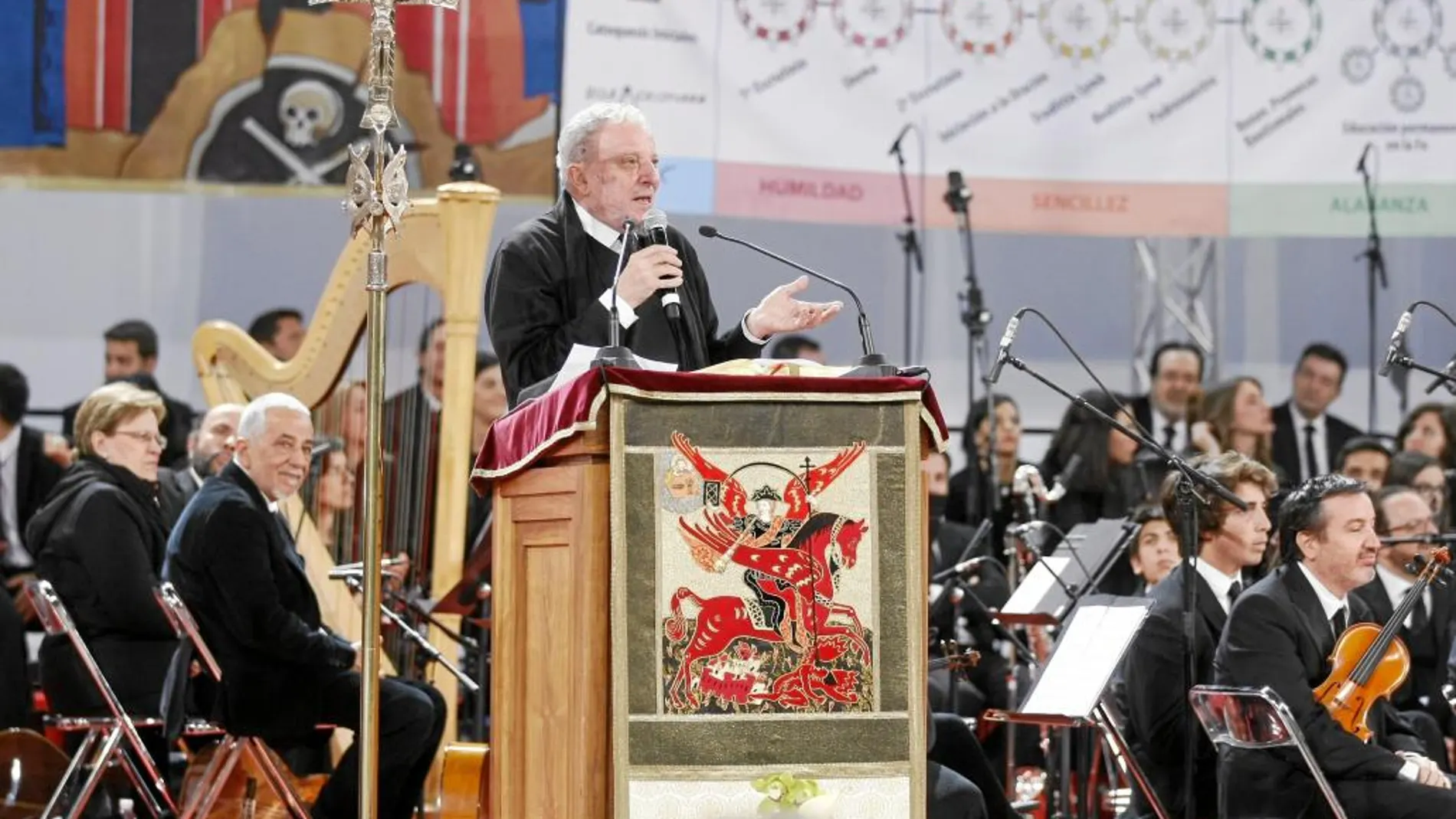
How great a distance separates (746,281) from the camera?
920 centimetres

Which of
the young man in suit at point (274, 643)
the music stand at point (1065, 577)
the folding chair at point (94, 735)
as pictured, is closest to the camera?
the young man in suit at point (274, 643)

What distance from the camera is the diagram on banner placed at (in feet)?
30.5

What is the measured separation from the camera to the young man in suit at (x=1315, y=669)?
5137 mm

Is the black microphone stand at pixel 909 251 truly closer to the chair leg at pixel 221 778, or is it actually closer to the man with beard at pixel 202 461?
the man with beard at pixel 202 461

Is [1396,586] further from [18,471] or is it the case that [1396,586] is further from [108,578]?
[18,471]

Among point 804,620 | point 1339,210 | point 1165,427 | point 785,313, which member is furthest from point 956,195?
point 804,620

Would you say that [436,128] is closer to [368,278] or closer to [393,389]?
[393,389]

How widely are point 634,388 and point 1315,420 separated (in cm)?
638

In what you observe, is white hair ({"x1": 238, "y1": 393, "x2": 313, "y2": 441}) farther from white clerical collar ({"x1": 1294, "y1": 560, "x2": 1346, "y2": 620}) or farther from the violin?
the violin

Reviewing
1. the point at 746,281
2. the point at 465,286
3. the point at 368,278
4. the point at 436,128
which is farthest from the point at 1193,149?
the point at 368,278

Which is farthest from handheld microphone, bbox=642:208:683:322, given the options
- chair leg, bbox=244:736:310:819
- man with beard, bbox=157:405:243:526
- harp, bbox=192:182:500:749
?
man with beard, bbox=157:405:243:526

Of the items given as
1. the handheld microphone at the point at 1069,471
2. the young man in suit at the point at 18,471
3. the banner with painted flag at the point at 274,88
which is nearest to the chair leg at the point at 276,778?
the young man in suit at the point at 18,471

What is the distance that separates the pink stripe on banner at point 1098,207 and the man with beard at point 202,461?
3.65 metres

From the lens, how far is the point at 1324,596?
5508mm
